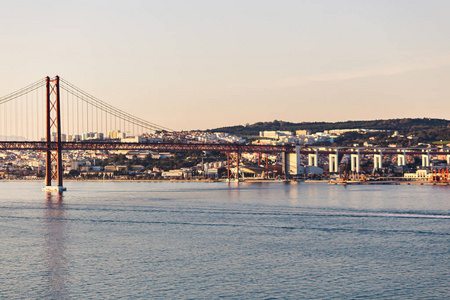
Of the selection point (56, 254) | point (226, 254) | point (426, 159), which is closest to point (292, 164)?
point (426, 159)

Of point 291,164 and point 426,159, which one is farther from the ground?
point 426,159

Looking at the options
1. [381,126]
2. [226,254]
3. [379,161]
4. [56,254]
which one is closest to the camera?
[226,254]

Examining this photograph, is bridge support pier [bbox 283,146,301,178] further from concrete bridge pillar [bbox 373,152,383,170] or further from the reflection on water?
the reflection on water

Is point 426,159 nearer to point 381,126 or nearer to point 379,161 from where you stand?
point 379,161

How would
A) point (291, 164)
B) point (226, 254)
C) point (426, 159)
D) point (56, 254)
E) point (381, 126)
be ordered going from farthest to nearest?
point (381, 126), point (426, 159), point (291, 164), point (56, 254), point (226, 254)

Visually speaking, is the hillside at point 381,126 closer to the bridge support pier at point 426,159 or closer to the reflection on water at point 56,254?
A: the bridge support pier at point 426,159

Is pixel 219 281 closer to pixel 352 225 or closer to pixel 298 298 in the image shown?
pixel 298 298
